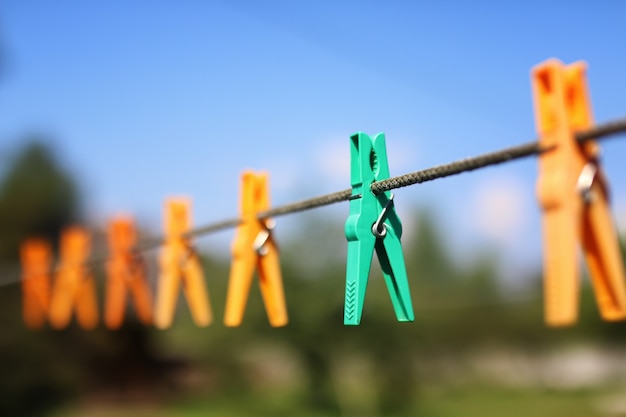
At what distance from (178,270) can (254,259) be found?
0.46m

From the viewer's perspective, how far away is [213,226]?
1704mm

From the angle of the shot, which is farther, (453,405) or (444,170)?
(453,405)

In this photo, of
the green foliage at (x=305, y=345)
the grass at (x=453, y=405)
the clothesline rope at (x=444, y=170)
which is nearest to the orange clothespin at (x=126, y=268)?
the clothesline rope at (x=444, y=170)

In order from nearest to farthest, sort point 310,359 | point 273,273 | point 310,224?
1. point 273,273
2. point 310,224
3. point 310,359

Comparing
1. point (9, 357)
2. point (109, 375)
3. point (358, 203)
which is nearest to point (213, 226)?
point (358, 203)

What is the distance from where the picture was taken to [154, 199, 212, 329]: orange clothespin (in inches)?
70.5

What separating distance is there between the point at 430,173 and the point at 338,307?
579 centimetres

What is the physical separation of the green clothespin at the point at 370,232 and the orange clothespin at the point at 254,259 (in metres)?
0.37

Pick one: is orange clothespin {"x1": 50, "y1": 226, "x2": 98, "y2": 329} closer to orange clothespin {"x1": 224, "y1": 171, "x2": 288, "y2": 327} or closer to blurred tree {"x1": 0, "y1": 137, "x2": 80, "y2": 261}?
orange clothespin {"x1": 224, "y1": 171, "x2": 288, "y2": 327}

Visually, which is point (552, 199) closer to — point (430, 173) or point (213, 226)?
point (430, 173)

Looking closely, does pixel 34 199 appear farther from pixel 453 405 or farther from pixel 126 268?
pixel 126 268

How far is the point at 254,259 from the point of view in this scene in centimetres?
147

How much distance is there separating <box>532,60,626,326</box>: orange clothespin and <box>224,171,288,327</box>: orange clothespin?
0.73 m

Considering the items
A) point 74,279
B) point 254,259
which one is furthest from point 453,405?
point 254,259
